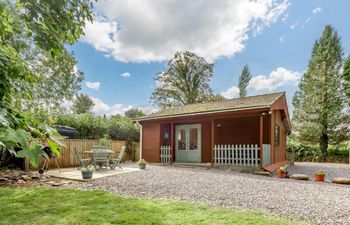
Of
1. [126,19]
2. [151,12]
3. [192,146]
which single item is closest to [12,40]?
[126,19]

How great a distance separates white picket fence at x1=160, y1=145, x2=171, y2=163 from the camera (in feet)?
44.3

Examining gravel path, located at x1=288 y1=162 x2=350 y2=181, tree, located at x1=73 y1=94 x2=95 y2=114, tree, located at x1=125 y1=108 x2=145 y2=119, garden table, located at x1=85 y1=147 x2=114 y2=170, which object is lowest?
gravel path, located at x1=288 y1=162 x2=350 y2=181

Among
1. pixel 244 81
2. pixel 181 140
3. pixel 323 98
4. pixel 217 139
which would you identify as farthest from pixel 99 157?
pixel 244 81

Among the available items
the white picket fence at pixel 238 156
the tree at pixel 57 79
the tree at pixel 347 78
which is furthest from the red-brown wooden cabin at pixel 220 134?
the tree at pixel 347 78

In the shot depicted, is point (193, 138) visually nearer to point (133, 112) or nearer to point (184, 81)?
point (184, 81)

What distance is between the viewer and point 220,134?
13188mm

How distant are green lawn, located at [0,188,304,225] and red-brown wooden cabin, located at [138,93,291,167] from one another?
678 centimetres

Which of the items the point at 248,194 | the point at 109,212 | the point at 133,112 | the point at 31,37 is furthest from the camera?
the point at 133,112

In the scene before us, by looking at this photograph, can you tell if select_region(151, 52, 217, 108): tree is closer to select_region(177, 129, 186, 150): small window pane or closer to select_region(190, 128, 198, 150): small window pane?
select_region(177, 129, 186, 150): small window pane

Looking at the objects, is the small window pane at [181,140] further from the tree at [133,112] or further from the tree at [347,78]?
the tree at [133,112]

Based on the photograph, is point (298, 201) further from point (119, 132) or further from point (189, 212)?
point (119, 132)

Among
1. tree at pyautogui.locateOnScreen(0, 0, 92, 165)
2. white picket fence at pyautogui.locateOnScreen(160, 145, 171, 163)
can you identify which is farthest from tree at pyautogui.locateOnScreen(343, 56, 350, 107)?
tree at pyautogui.locateOnScreen(0, 0, 92, 165)

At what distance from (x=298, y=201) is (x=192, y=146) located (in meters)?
8.64

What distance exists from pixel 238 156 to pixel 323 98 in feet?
48.8
